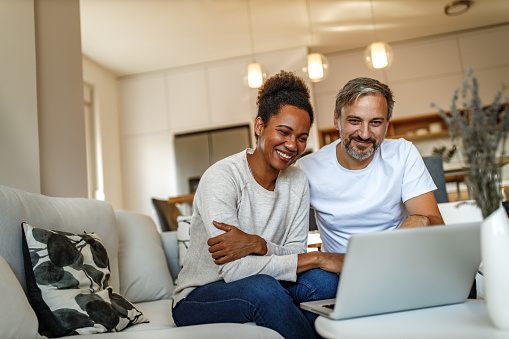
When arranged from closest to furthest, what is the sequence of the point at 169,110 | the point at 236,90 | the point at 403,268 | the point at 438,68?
the point at 403,268, the point at 438,68, the point at 236,90, the point at 169,110

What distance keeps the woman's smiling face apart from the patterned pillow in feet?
2.34

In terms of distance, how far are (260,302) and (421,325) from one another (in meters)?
0.48

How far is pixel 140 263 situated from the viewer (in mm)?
2225

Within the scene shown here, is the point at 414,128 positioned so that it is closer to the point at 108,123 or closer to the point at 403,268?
the point at 108,123

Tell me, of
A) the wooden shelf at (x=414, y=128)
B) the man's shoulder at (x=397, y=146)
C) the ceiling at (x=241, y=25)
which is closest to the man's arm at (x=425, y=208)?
the man's shoulder at (x=397, y=146)

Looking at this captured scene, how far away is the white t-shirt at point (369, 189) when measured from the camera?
170 cm

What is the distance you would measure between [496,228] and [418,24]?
5.06 meters

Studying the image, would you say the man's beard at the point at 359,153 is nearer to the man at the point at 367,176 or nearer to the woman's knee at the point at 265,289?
the man at the point at 367,176

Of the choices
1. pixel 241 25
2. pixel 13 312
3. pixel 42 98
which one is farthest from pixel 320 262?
pixel 241 25

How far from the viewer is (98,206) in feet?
6.68

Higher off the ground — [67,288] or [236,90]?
[236,90]

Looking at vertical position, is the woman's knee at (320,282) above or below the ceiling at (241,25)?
below

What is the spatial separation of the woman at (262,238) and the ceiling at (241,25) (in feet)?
10.4

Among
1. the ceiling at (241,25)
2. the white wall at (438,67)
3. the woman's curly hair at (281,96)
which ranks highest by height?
the ceiling at (241,25)
